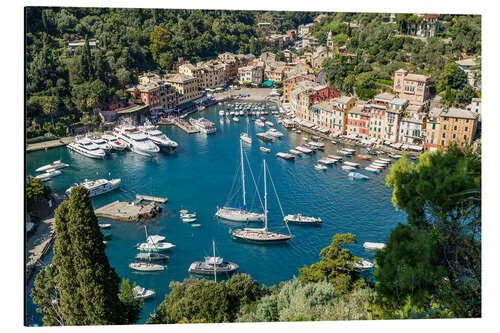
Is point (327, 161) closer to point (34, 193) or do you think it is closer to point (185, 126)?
point (185, 126)

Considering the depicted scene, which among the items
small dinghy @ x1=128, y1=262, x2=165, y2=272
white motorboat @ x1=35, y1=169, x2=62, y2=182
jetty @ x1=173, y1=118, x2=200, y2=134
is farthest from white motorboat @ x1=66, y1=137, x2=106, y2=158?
small dinghy @ x1=128, y1=262, x2=165, y2=272

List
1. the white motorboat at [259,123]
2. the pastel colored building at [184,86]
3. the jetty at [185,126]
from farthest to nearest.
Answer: the pastel colored building at [184,86]
the white motorboat at [259,123]
the jetty at [185,126]

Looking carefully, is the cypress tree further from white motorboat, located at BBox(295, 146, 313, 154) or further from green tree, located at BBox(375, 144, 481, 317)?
green tree, located at BBox(375, 144, 481, 317)

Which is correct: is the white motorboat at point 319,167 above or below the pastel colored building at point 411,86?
below

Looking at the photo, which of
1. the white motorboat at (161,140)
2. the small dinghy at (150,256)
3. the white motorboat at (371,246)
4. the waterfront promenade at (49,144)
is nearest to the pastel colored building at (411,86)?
the white motorboat at (371,246)

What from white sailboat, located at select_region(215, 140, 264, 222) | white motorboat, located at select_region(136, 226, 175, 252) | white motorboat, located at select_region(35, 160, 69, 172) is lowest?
white motorboat, located at select_region(136, 226, 175, 252)

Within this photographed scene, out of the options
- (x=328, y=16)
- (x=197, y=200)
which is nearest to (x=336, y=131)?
(x=197, y=200)

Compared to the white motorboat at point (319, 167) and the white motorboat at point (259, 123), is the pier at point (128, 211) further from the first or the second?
the white motorboat at point (259, 123)

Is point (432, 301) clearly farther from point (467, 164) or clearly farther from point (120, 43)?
point (120, 43)
